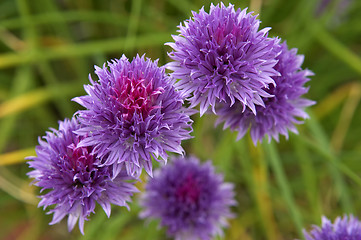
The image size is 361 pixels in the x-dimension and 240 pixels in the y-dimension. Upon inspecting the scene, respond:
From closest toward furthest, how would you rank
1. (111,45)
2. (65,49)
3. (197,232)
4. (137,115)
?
(137,115) → (197,232) → (111,45) → (65,49)

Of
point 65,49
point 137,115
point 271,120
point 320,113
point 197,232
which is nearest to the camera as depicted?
point 137,115

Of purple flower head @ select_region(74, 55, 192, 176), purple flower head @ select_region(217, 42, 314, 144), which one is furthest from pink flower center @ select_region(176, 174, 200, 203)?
purple flower head @ select_region(74, 55, 192, 176)

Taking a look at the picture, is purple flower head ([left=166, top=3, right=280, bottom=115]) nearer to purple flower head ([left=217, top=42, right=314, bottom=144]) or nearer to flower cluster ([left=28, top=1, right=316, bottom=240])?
flower cluster ([left=28, top=1, right=316, bottom=240])

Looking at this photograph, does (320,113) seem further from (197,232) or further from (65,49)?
(65,49)

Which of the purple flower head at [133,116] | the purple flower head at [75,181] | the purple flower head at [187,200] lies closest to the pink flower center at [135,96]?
the purple flower head at [133,116]

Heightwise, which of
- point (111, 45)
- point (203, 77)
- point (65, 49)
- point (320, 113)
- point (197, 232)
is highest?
point (65, 49)

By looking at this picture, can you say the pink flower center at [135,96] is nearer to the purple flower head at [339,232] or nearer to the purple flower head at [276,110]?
the purple flower head at [276,110]

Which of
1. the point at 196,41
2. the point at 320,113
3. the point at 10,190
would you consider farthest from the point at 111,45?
the point at 320,113
